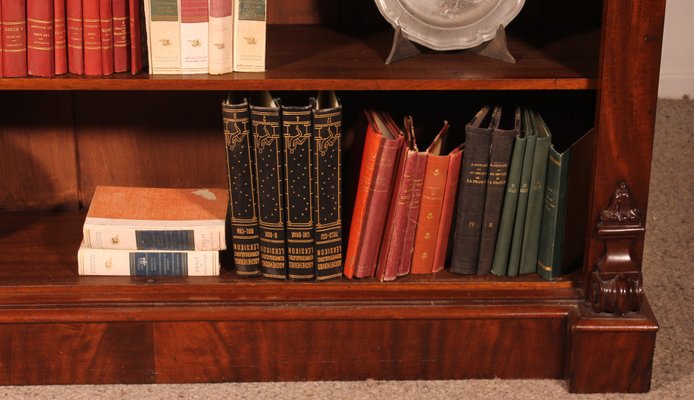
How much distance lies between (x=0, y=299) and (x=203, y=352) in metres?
0.33

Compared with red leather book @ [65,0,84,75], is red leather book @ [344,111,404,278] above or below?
below

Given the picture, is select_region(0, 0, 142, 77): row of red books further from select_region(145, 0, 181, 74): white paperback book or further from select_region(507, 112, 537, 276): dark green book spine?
select_region(507, 112, 537, 276): dark green book spine

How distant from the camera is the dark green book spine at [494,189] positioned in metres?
1.63

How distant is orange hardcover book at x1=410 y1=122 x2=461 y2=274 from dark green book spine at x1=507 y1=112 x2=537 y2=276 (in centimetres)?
11

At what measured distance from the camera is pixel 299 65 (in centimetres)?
164

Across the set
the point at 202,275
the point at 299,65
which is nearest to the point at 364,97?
the point at 299,65

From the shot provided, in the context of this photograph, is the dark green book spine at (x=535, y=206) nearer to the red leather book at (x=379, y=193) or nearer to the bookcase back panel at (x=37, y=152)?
the red leather book at (x=379, y=193)

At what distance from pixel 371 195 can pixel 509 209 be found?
0.23m

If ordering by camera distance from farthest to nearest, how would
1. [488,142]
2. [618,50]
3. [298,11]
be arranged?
1. [298,11]
2. [488,142]
3. [618,50]

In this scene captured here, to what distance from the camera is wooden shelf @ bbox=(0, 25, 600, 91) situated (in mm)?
1559

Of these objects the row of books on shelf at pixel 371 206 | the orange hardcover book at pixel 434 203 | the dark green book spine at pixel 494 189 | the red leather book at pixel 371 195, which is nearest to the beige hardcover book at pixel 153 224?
the row of books on shelf at pixel 371 206

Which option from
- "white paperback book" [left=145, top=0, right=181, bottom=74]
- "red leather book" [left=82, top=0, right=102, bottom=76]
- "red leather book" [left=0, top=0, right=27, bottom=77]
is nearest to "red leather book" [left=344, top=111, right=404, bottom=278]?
"white paperback book" [left=145, top=0, right=181, bottom=74]

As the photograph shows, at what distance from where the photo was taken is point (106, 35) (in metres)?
1.58

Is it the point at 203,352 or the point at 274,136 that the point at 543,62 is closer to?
the point at 274,136
